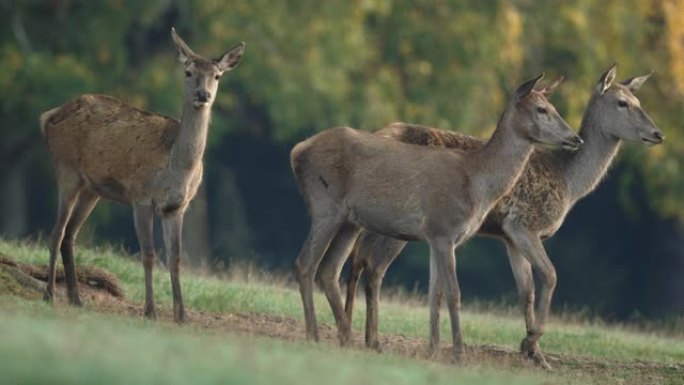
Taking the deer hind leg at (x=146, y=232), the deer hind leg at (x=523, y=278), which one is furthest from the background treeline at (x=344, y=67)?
the deer hind leg at (x=146, y=232)

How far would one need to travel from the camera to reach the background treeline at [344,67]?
27984mm

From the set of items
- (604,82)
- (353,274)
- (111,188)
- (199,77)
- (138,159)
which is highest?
(604,82)

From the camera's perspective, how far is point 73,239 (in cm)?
1548

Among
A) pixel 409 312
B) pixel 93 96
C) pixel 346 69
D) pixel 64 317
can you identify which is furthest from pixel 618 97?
pixel 346 69

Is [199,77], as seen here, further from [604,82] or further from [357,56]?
[357,56]

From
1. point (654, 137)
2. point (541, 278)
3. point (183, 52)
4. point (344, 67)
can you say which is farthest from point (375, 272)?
point (344, 67)

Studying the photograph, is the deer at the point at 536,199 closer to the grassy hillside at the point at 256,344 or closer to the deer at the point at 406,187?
the grassy hillside at the point at 256,344

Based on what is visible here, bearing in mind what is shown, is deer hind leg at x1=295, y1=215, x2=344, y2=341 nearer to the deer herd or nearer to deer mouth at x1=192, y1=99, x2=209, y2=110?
the deer herd

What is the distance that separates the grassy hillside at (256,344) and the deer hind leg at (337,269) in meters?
0.41

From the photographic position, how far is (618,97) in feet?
56.0

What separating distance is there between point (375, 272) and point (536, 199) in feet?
5.27

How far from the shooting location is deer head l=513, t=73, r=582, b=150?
49.0 ft

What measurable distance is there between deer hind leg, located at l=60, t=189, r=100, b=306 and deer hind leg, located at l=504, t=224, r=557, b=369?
3547mm

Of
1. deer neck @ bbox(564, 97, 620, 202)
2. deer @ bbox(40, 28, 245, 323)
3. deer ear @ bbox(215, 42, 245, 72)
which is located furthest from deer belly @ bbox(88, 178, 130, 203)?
deer neck @ bbox(564, 97, 620, 202)
